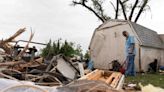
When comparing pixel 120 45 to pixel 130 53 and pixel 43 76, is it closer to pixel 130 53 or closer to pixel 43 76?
pixel 130 53

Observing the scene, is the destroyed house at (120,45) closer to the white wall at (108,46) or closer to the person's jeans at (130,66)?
the white wall at (108,46)

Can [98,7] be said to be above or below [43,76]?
above

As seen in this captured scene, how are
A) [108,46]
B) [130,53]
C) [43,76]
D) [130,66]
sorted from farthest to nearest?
[108,46] → [130,66] → [130,53] → [43,76]

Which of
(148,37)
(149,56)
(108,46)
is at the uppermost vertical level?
(148,37)

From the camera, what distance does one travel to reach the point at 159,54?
819 inches

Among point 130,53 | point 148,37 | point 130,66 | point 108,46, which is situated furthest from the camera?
point 148,37

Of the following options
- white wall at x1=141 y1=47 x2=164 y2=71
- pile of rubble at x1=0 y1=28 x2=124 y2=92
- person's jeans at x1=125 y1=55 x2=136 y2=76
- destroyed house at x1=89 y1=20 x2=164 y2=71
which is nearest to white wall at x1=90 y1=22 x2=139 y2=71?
destroyed house at x1=89 y1=20 x2=164 y2=71

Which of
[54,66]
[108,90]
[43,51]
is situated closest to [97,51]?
[43,51]

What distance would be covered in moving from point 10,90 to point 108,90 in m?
1.01

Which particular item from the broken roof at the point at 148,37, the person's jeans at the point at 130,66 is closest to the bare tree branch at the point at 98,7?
the broken roof at the point at 148,37

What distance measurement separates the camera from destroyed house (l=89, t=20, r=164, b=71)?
18.7 metres

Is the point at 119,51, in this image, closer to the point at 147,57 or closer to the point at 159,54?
the point at 147,57

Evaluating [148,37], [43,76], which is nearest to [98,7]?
[148,37]

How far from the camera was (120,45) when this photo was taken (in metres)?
19.3
